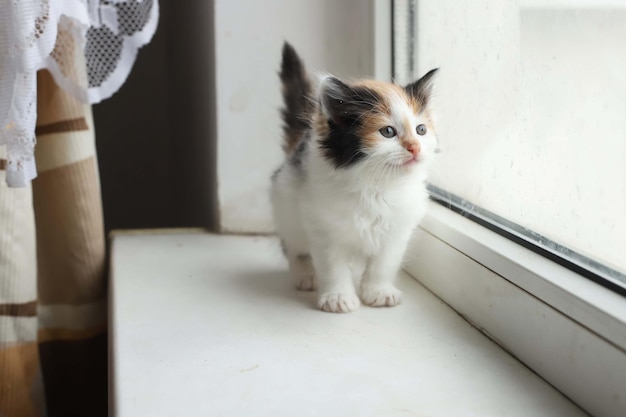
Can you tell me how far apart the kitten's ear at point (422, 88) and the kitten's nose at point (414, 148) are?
89 millimetres

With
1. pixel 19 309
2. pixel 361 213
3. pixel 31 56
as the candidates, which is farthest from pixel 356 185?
pixel 19 309

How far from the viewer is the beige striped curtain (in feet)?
3.22

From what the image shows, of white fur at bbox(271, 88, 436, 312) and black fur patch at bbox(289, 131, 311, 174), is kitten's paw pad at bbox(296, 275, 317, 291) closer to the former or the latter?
white fur at bbox(271, 88, 436, 312)

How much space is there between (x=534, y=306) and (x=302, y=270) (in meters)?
0.39

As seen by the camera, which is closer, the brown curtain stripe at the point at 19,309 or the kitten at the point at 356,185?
the kitten at the point at 356,185

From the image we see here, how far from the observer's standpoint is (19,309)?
3.28 ft

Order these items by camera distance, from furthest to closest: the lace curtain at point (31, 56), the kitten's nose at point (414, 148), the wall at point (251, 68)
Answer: the wall at point (251, 68) < the kitten's nose at point (414, 148) < the lace curtain at point (31, 56)

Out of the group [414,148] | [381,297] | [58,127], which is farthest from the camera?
[58,127]

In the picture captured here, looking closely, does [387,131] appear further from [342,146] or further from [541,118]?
[541,118]

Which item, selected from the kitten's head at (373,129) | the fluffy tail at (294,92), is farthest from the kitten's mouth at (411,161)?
the fluffy tail at (294,92)

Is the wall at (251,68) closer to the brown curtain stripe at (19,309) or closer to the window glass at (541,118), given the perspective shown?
the window glass at (541,118)

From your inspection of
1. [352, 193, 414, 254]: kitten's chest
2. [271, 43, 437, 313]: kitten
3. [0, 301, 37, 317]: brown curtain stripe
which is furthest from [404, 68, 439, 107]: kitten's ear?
[0, 301, 37, 317]: brown curtain stripe

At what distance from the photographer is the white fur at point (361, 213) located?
852 mm

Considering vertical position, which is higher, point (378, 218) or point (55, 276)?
point (378, 218)
